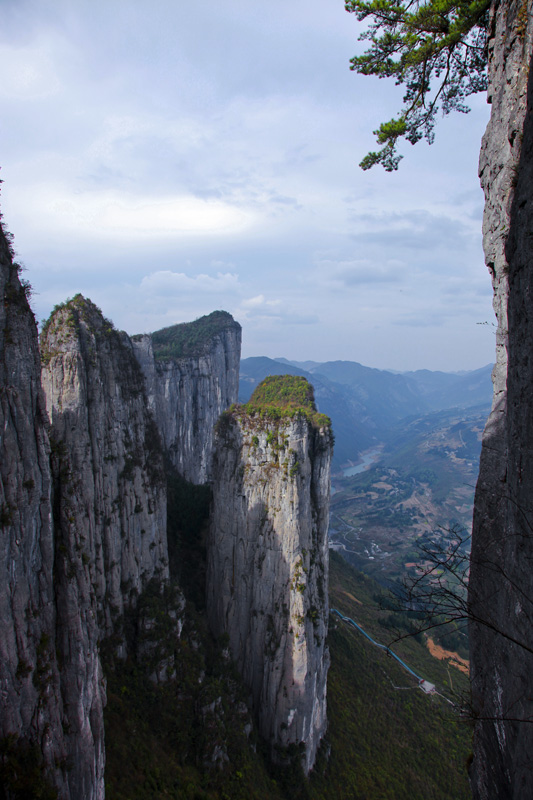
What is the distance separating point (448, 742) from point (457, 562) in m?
33.2

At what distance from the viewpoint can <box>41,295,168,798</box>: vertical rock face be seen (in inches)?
482

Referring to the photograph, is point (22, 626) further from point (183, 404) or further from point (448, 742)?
point (183, 404)

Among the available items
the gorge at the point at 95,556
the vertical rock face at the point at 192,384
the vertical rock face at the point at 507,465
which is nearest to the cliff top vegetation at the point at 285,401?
the gorge at the point at 95,556

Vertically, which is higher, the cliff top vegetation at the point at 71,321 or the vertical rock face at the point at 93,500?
the cliff top vegetation at the point at 71,321

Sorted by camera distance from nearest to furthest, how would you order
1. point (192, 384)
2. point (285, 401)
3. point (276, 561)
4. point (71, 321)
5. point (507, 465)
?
point (507, 465) < point (71, 321) < point (276, 561) < point (285, 401) < point (192, 384)

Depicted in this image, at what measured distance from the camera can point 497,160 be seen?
9.05 meters

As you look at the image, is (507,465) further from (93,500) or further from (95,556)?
(95,556)

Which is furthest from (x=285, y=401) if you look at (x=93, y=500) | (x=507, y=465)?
(x=507, y=465)

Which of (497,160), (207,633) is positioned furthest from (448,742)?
(497,160)

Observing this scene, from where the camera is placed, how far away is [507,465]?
25.4 ft

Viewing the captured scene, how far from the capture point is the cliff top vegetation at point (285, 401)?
1084 inches

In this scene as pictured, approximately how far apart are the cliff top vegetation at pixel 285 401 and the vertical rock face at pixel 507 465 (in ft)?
57.8

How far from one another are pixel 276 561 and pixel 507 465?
20.9m

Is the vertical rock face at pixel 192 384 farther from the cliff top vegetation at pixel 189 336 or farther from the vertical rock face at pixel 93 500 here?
the vertical rock face at pixel 93 500
